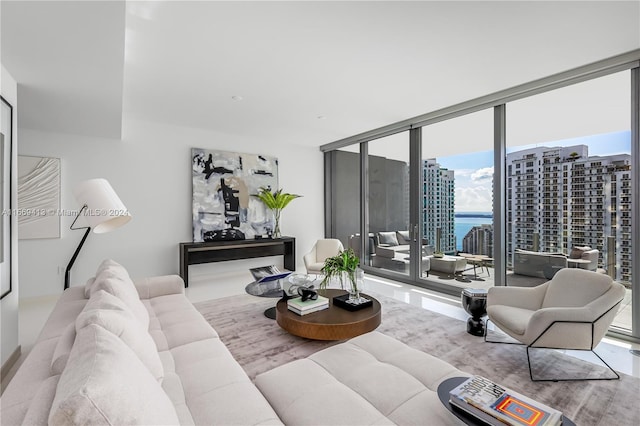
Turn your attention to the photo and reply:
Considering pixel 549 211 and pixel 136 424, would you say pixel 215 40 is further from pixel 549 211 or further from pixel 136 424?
pixel 549 211

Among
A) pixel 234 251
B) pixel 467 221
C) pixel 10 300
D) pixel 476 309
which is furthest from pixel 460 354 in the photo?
Answer: pixel 234 251

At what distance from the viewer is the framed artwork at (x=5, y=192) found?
2.28m

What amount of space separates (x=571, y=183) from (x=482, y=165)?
1.02 m

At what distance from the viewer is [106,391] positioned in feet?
2.57

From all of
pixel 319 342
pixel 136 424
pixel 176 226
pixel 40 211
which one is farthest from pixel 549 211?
pixel 40 211

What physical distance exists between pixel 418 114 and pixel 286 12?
2.94m

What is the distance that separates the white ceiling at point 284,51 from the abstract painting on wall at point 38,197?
1.70 feet

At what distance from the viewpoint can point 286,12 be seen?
2217mm

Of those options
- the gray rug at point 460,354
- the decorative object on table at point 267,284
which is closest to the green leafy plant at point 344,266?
the gray rug at point 460,354

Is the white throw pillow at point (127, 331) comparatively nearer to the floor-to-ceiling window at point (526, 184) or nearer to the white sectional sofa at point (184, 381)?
the white sectional sofa at point (184, 381)

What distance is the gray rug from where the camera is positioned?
1.94 m

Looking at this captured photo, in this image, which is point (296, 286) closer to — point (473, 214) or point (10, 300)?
point (10, 300)

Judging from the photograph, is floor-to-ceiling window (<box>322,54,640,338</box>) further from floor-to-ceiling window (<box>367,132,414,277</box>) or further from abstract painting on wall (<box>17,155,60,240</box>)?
abstract painting on wall (<box>17,155,60,240</box>)

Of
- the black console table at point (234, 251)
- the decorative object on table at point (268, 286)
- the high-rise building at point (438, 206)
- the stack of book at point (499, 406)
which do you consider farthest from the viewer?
the black console table at point (234, 251)
